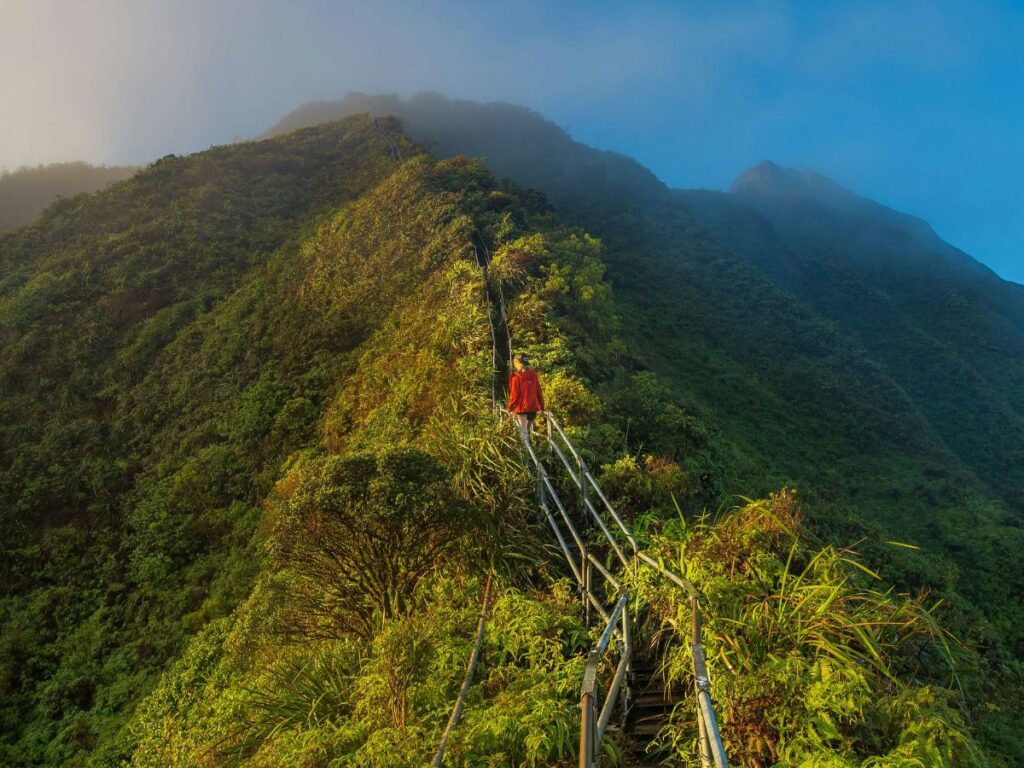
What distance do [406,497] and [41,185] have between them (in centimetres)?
5425

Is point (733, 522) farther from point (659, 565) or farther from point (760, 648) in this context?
point (760, 648)

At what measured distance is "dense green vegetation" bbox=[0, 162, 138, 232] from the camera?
41281 millimetres

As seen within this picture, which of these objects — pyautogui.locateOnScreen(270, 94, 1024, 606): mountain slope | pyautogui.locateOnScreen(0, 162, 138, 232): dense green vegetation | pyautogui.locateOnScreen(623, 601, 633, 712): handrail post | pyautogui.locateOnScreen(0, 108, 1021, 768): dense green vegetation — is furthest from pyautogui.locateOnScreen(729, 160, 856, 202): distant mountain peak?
pyautogui.locateOnScreen(623, 601, 633, 712): handrail post

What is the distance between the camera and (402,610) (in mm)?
6016

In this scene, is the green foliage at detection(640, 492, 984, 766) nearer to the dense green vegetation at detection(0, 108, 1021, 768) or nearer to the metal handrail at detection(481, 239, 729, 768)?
the dense green vegetation at detection(0, 108, 1021, 768)

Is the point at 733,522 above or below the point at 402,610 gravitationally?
above

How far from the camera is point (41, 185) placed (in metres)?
45.3

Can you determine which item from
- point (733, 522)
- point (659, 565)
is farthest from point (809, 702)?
point (733, 522)

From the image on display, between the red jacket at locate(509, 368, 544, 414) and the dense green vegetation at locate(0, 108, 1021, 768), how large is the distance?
438mm

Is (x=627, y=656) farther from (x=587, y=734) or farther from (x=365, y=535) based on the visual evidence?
(x=365, y=535)

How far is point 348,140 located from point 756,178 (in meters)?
49.2

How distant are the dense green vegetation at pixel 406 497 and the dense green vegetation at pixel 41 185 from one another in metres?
18.0

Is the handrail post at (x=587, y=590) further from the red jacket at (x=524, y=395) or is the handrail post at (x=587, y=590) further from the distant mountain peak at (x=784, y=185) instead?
the distant mountain peak at (x=784, y=185)

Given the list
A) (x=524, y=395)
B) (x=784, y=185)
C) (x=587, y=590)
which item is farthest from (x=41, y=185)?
(x=784, y=185)
